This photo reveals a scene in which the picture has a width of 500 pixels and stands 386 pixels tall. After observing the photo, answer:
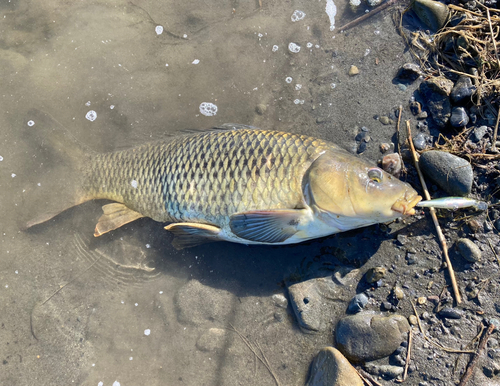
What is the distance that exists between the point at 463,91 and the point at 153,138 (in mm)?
2883

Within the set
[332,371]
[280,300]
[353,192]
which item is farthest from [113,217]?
[332,371]

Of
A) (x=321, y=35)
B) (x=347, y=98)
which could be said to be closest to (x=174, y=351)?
(x=347, y=98)

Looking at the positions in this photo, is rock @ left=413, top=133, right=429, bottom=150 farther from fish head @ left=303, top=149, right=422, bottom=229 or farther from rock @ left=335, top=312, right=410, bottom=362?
rock @ left=335, top=312, right=410, bottom=362

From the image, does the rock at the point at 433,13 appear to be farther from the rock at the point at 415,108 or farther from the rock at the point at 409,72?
the rock at the point at 415,108

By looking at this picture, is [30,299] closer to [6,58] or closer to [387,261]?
[6,58]

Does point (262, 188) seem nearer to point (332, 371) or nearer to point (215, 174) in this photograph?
point (215, 174)

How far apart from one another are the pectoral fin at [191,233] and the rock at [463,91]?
2.33 m

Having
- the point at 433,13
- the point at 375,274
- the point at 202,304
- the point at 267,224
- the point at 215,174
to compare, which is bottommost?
the point at 202,304

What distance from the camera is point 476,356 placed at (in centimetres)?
232

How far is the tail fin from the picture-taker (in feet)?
9.80

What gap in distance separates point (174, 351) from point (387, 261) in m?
2.03

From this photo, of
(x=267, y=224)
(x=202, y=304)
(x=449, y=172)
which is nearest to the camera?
(x=267, y=224)

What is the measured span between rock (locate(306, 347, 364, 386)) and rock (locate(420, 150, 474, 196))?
5.30 feet

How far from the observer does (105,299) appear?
2.96m
